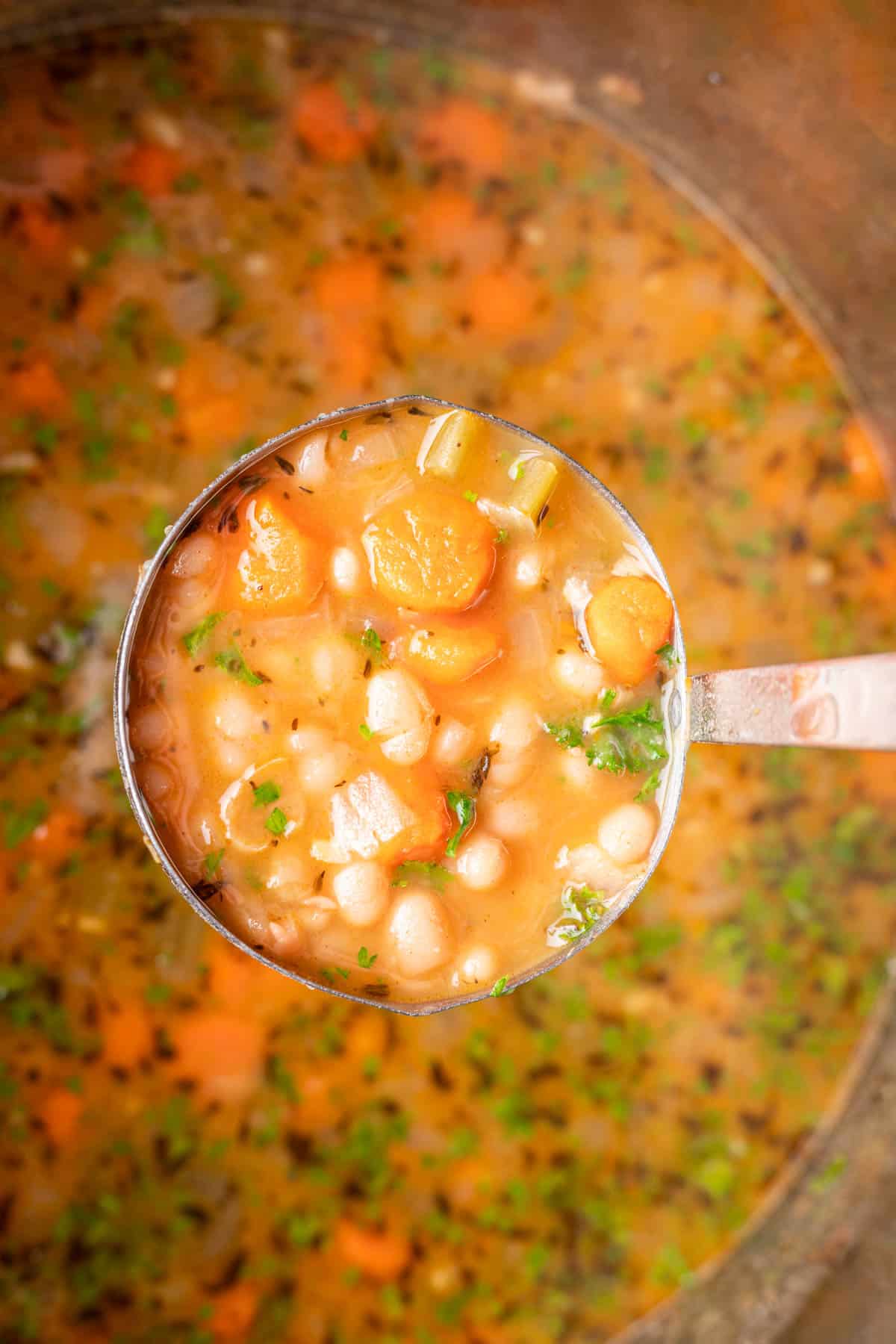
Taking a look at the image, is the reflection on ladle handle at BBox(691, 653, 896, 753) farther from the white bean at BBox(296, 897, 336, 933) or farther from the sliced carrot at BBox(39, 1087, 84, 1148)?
the sliced carrot at BBox(39, 1087, 84, 1148)

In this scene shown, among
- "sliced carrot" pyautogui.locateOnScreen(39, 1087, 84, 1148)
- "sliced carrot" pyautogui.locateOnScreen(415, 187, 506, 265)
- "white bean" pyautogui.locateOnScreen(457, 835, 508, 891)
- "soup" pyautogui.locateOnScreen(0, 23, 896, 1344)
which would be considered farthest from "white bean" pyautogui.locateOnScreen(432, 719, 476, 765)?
"sliced carrot" pyautogui.locateOnScreen(39, 1087, 84, 1148)

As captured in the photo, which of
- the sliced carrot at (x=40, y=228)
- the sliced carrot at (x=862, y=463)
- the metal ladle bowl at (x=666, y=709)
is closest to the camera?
the metal ladle bowl at (x=666, y=709)

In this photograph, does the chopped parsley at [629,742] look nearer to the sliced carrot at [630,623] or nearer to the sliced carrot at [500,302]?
the sliced carrot at [630,623]

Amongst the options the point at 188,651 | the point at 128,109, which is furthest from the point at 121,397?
the point at 188,651

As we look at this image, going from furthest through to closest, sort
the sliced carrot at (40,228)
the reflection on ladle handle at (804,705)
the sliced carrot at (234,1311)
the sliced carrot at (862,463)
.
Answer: the sliced carrot at (862,463) → the sliced carrot at (234,1311) → the sliced carrot at (40,228) → the reflection on ladle handle at (804,705)

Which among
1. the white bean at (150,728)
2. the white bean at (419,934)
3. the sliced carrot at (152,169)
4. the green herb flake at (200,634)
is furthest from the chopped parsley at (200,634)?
the sliced carrot at (152,169)

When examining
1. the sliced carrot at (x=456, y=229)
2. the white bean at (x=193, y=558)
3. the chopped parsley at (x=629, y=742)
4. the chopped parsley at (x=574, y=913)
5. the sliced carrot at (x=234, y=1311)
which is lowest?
the sliced carrot at (x=234, y=1311)

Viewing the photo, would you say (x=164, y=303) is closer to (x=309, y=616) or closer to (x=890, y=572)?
(x=309, y=616)
